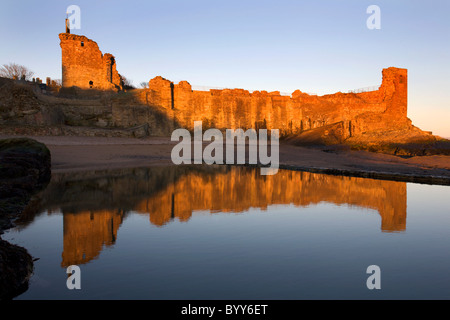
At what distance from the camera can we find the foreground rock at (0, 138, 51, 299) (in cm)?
346

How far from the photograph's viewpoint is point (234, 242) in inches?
209

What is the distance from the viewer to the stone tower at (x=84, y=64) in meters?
27.8

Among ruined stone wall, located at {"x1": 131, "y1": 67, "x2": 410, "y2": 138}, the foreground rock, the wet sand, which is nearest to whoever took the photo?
the foreground rock

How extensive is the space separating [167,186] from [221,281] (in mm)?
7179

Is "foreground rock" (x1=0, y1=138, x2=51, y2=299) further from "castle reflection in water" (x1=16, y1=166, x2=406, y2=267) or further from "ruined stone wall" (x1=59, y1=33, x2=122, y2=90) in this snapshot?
"ruined stone wall" (x1=59, y1=33, x2=122, y2=90)

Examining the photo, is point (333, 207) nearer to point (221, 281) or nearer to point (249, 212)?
point (249, 212)

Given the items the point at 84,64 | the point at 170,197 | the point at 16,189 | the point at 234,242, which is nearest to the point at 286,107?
the point at 84,64

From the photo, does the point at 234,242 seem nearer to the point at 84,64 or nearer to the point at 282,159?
the point at 282,159

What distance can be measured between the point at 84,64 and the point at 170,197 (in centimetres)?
2353

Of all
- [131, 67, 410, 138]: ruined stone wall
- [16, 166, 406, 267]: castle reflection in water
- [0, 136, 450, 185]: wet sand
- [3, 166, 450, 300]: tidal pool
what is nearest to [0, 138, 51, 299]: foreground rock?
[3, 166, 450, 300]: tidal pool

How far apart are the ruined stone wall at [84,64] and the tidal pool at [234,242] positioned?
67.7 feet

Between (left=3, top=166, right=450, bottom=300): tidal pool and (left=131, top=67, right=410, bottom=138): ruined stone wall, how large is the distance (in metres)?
18.7

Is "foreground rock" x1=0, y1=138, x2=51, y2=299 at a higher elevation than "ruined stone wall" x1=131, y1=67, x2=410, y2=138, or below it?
below

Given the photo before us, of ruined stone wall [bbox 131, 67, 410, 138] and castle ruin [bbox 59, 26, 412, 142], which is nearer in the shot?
castle ruin [bbox 59, 26, 412, 142]
